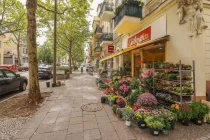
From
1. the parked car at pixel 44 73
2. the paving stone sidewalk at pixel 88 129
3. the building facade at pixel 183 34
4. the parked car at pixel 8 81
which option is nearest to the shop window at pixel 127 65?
the building facade at pixel 183 34

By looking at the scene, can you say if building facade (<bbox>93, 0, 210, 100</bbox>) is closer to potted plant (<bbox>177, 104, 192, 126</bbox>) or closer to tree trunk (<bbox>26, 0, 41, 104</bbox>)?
potted plant (<bbox>177, 104, 192, 126</bbox>)

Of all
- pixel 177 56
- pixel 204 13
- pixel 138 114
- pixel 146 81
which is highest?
→ pixel 204 13

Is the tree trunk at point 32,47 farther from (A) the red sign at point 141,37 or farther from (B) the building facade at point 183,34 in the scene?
(A) the red sign at point 141,37

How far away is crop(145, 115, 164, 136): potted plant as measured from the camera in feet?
9.15

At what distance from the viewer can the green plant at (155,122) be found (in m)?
2.78

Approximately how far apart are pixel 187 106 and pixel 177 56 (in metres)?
2.43

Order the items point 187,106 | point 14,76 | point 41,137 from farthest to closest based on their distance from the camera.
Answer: point 14,76 < point 187,106 < point 41,137

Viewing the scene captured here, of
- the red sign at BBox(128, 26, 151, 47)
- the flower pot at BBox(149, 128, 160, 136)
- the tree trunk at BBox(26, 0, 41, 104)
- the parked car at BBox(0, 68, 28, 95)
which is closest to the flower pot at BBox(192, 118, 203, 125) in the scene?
the flower pot at BBox(149, 128, 160, 136)

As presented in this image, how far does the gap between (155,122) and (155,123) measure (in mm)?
25

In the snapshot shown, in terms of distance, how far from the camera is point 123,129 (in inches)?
124

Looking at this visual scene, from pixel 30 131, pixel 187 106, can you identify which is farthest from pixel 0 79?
pixel 187 106

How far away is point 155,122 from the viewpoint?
2834mm

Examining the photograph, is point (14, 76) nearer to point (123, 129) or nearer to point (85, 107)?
point (85, 107)

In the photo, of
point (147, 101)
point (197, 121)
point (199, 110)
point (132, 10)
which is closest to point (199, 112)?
point (199, 110)
